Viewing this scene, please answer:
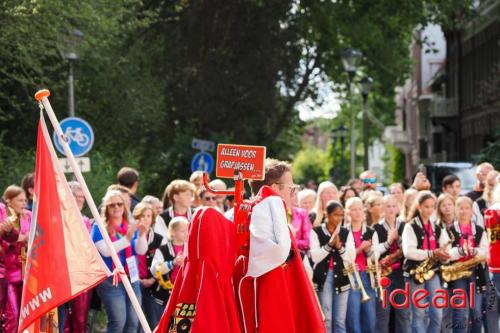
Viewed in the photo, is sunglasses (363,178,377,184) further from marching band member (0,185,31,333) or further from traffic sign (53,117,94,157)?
marching band member (0,185,31,333)

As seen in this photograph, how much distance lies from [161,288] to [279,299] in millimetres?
4879

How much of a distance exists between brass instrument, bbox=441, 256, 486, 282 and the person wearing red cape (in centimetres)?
564

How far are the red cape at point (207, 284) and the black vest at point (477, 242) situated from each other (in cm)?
594

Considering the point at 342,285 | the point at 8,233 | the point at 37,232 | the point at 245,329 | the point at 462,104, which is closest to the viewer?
the point at 245,329

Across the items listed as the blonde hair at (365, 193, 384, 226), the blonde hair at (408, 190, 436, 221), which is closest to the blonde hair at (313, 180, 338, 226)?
the blonde hair at (365, 193, 384, 226)

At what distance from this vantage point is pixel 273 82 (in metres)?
31.7

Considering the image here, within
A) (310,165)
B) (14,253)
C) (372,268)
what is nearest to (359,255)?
(372,268)

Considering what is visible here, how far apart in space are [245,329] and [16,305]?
15.1 ft

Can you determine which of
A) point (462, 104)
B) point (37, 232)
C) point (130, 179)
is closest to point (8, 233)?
point (130, 179)

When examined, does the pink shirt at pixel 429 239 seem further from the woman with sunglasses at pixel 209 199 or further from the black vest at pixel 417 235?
the woman with sunglasses at pixel 209 199

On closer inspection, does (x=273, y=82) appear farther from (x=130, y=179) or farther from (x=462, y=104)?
(x=462, y=104)

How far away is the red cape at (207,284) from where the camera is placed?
26.0ft

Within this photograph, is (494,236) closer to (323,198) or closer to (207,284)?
(323,198)

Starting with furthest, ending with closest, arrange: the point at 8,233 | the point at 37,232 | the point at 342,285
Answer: the point at 342,285, the point at 8,233, the point at 37,232
